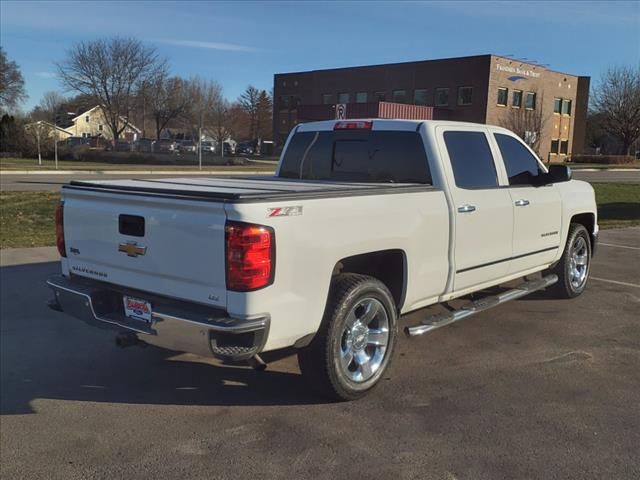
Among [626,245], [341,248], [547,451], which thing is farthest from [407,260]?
[626,245]

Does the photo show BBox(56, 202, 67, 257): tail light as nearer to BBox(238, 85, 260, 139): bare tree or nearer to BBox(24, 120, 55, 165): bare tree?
BBox(24, 120, 55, 165): bare tree

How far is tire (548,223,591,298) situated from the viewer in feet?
22.2

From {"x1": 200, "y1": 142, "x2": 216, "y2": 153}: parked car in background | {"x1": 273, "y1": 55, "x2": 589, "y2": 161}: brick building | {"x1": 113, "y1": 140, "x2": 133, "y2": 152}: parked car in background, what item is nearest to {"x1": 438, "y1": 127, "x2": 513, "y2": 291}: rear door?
{"x1": 273, "y1": 55, "x2": 589, "y2": 161}: brick building

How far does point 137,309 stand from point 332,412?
56.9 inches

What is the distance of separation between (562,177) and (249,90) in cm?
8724

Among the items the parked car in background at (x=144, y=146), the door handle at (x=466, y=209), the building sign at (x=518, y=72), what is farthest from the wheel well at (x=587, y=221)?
the parked car in background at (x=144, y=146)

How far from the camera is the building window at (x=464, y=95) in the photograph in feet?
185

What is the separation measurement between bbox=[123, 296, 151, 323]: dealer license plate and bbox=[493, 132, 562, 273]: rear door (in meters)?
3.38

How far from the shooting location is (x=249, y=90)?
8969 centimetres

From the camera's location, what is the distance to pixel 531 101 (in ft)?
195

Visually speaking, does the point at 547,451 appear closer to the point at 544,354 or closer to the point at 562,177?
the point at 544,354

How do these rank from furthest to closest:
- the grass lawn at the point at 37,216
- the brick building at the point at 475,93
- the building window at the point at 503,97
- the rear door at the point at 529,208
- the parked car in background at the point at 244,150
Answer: the parked car in background at the point at 244,150 < the building window at the point at 503,97 < the brick building at the point at 475,93 < the grass lawn at the point at 37,216 < the rear door at the point at 529,208

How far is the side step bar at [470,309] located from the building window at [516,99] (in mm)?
55059

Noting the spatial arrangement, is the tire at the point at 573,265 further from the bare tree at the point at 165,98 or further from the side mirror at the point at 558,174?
the bare tree at the point at 165,98
